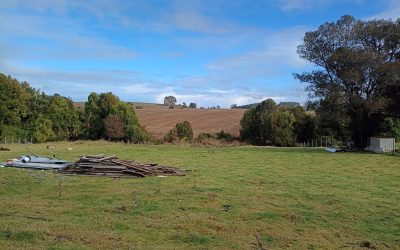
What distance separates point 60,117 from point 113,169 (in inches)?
1696

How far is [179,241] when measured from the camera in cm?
924

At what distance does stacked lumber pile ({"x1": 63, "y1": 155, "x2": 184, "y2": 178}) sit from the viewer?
2034 centimetres

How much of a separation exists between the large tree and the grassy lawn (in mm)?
20536

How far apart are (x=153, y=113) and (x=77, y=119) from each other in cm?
3311

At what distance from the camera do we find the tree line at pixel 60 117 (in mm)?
57344

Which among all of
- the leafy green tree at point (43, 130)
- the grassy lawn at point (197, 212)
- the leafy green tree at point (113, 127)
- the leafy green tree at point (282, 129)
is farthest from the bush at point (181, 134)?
the grassy lawn at point (197, 212)

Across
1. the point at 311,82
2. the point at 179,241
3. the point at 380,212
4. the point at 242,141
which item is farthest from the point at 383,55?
the point at 179,241

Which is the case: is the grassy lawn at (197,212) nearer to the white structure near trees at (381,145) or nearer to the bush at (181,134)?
the white structure near trees at (381,145)

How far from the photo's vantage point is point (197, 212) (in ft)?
40.7

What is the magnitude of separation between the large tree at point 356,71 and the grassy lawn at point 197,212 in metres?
20.5

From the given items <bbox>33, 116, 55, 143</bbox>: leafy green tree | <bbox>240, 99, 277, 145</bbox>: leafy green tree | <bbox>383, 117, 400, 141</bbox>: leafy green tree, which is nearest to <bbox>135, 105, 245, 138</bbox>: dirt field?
<bbox>240, 99, 277, 145</bbox>: leafy green tree

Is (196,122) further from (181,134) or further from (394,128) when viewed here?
(394,128)

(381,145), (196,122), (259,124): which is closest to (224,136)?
(259,124)

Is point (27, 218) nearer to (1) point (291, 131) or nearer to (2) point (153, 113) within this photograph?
(1) point (291, 131)
